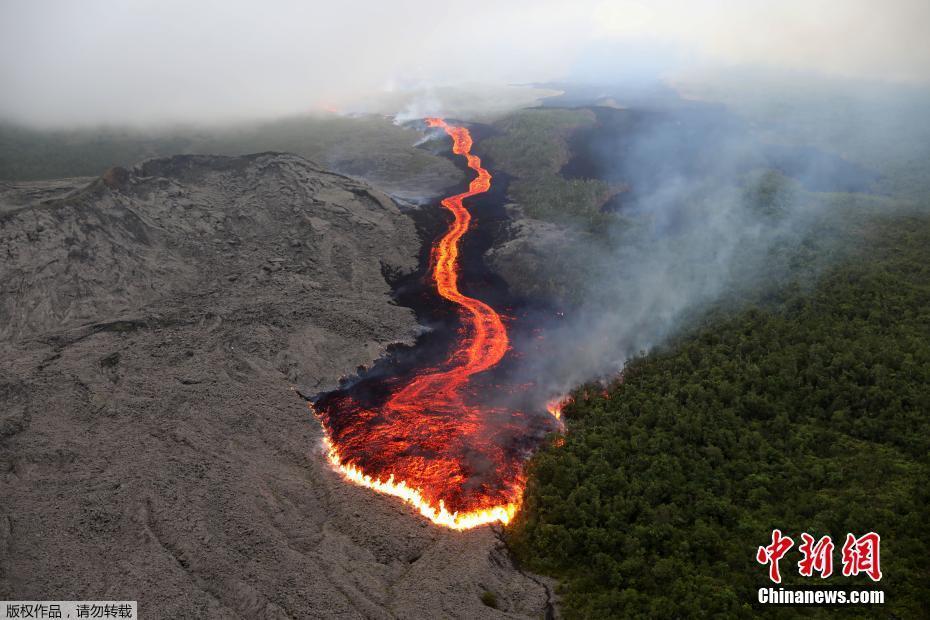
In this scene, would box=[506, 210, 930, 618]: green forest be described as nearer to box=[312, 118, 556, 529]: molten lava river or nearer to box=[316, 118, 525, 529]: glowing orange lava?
box=[312, 118, 556, 529]: molten lava river

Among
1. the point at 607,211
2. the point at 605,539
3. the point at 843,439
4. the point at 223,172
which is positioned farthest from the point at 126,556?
the point at 607,211

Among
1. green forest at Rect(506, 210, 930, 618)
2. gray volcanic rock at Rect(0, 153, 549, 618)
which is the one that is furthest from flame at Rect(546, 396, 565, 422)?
gray volcanic rock at Rect(0, 153, 549, 618)

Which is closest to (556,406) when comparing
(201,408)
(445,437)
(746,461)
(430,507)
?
(445,437)

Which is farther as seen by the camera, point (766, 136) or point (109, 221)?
point (766, 136)

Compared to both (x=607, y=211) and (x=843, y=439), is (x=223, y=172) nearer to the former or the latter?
(x=607, y=211)

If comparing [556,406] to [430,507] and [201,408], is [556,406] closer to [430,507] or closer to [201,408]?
[430,507]
